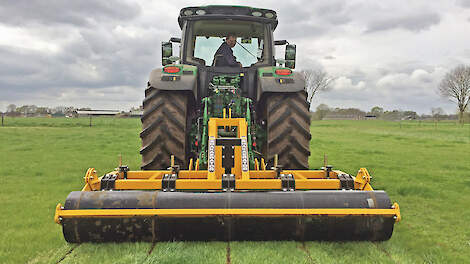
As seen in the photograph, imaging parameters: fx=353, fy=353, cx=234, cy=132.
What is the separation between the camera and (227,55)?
588cm

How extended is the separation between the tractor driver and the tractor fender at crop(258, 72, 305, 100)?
1168 mm

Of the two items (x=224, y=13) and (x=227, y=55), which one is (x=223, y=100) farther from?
(x=224, y=13)

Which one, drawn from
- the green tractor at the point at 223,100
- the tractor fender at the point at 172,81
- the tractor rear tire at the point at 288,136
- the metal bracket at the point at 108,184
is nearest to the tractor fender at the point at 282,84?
the green tractor at the point at 223,100

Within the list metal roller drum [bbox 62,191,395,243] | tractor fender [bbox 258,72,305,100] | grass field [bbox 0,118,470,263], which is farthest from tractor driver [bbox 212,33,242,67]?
metal roller drum [bbox 62,191,395,243]

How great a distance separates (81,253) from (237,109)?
273 centimetres

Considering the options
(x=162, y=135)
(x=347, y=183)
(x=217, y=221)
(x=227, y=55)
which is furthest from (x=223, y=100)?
(x=217, y=221)

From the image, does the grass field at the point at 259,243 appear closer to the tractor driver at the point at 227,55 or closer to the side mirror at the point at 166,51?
the side mirror at the point at 166,51

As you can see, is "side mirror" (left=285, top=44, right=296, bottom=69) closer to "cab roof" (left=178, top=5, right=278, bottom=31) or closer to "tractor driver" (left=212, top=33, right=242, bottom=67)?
"cab roof" (left=178, top=5, right=278, bottom=31)

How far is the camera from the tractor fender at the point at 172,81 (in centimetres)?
458

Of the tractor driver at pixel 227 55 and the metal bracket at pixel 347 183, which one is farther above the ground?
the tractor driver at pixel 227 55

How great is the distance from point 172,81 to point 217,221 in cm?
239

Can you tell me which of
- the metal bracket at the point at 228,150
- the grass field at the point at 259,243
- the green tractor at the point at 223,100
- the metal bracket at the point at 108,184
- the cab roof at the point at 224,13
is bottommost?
the grass field at the point at 259,243

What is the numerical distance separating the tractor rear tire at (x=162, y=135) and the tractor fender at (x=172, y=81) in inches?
8.5

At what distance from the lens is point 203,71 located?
5586 millimetres
